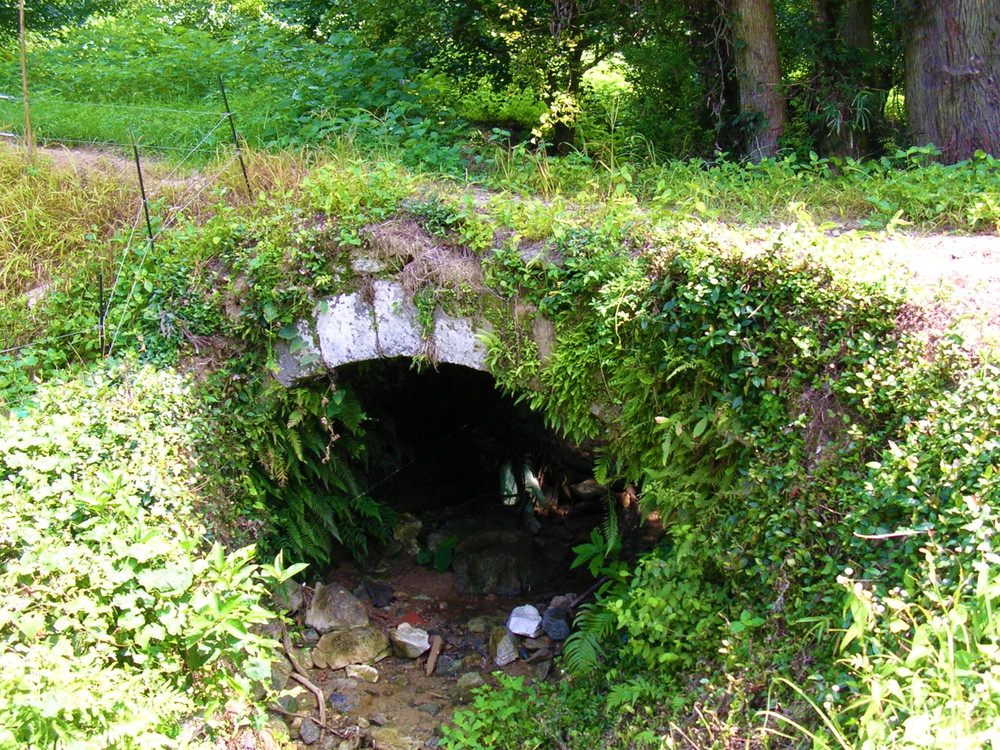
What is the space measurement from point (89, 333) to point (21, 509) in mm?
1534

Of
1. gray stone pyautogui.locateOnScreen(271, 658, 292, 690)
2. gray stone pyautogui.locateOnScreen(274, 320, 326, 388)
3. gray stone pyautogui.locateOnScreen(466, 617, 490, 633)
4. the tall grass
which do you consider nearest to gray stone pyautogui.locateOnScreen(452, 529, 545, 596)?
gray stone pyautogui.locateOnScreen(466, 617, 490, 633)

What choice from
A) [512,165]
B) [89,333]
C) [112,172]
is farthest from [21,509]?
[512,165]

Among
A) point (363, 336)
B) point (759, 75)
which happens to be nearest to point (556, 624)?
point (363, 336)

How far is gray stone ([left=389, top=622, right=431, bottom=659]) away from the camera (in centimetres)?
543

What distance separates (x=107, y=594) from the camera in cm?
336

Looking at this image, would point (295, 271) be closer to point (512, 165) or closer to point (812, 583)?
point (512, 165)

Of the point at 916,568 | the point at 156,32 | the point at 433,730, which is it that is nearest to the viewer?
the point at 916,568

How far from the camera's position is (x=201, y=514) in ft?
14.2

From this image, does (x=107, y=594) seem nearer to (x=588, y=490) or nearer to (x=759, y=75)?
(x=588, y=490)

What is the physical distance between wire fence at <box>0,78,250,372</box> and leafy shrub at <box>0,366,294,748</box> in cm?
77

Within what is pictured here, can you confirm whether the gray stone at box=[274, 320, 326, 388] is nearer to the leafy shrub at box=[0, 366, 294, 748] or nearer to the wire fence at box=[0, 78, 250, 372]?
the leafy shrub at box=[0, 366, 294, 748]

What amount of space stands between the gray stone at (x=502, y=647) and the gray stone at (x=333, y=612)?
88 cm

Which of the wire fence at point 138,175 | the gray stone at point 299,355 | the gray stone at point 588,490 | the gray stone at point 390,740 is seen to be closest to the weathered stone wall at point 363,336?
the gray stone at point 299,355

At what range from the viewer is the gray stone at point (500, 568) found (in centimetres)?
602
